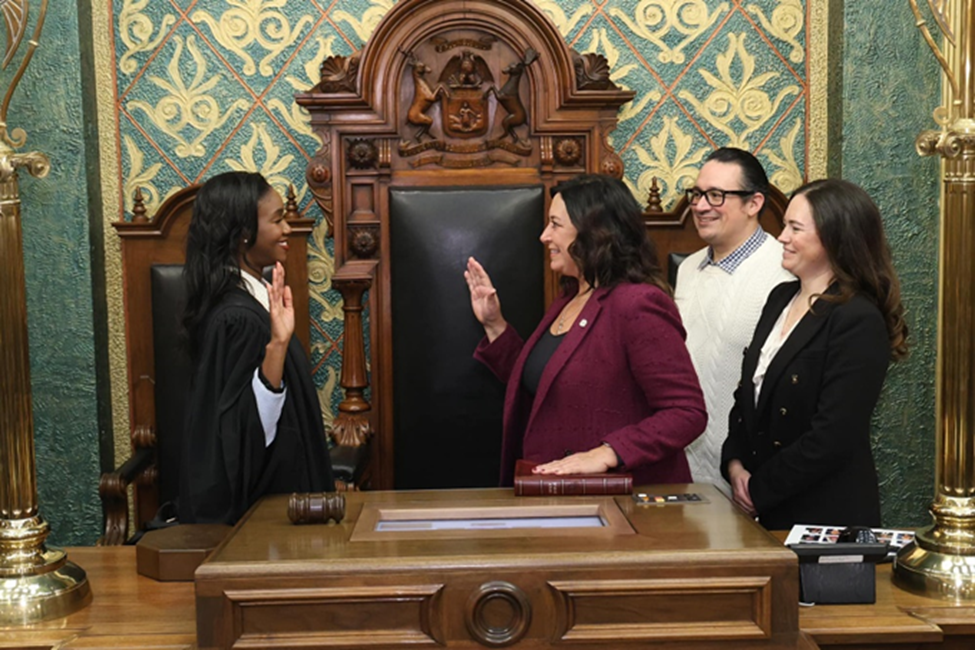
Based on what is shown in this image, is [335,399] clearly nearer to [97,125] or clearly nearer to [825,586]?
[97,125]

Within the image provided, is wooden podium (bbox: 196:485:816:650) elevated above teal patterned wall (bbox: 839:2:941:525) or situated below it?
below

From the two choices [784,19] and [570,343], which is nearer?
[570,343]

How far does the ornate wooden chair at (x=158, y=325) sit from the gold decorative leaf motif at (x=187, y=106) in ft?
0.88

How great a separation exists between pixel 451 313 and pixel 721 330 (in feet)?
3.31

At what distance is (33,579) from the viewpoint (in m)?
2.20

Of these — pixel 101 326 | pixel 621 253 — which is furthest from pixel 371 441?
pixel 621 253

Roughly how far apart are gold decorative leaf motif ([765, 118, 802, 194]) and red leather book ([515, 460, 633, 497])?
2.13 metres

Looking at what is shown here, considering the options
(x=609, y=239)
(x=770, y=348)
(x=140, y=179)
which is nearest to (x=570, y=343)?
(x=609, y=239)

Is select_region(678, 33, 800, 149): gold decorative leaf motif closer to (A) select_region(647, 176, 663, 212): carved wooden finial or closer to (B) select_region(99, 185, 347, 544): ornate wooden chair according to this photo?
(A) select_region(647, 176, 663, 212): carved wooden finial

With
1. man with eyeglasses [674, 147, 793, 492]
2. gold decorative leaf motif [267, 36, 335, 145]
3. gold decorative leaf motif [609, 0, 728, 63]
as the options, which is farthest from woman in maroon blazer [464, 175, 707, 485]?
gold decorative leaf motif [267, 36, 335, 145]

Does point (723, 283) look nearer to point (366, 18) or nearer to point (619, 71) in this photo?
point (619, 71)

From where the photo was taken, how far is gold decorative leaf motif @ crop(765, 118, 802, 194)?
416 centimetres

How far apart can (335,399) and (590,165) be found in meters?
1.25

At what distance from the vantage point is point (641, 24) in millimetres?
4090
